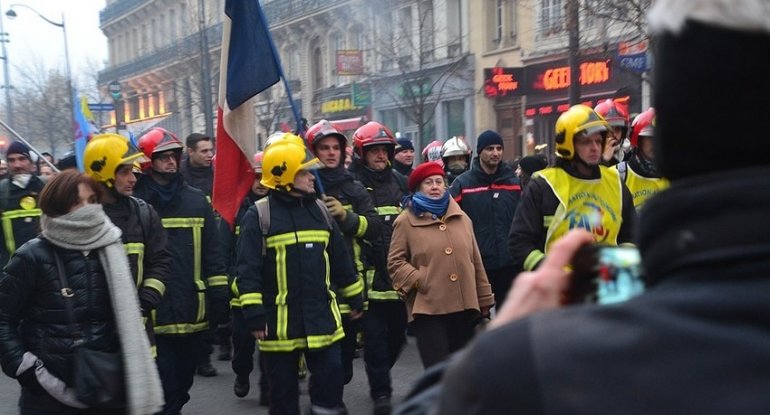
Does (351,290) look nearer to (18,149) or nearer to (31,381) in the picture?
(31,381)

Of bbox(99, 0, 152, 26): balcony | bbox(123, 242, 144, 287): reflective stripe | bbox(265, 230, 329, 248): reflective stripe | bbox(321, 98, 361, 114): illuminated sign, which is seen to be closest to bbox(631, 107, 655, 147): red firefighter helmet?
bbox(265, 230, 329, 248): reflective stripe

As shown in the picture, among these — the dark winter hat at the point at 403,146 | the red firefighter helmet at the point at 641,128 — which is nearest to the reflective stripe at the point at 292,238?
the red firefighter helmet at the point at 641,128

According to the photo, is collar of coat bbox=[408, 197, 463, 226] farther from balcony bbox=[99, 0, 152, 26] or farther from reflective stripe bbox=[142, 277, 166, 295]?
balcony bbox=[99, 0, 152, 26]

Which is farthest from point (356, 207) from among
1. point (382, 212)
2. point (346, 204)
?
point (382, 212)

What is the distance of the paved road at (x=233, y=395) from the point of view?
269 inches

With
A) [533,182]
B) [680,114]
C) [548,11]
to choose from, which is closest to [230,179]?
[533,182]

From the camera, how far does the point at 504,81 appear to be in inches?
974

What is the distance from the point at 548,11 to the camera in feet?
78.6

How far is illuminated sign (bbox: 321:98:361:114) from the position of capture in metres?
34.6

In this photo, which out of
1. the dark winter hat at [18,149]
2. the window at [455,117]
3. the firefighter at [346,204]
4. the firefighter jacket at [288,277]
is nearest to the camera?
the firefighter jacket at [288,277]

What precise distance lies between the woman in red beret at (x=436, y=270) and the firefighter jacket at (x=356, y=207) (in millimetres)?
582

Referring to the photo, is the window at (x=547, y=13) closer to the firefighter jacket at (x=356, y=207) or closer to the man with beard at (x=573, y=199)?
the firefighter jacket at (x=356, y=207)

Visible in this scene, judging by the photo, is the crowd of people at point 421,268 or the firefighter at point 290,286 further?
the firefighter at point 290,286

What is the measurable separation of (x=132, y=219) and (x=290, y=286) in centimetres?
105
